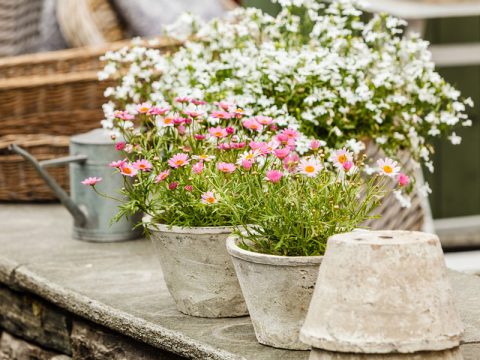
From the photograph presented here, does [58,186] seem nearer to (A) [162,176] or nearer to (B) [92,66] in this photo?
(B) [92,66]

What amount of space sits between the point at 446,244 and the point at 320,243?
2.76 metres

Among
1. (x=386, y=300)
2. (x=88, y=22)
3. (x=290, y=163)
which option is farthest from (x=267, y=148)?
(x=88, y=22)

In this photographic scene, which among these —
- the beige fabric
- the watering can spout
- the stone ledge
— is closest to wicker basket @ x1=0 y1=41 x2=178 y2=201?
the stone ledge

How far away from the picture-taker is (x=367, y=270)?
166 centimetres

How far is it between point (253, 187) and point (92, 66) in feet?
5.67

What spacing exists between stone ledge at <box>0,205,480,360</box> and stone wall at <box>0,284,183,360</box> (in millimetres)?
50

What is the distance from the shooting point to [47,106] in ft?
11.7

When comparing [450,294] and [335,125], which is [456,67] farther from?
[450,294]

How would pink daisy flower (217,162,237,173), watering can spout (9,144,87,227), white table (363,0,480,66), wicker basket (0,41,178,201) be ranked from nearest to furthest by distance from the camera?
pink daisy flower (217,162,237,173) → watering can spout (9,144,87,227) → wicker basket (0,41,178,201) → white table (363,0,480,66)

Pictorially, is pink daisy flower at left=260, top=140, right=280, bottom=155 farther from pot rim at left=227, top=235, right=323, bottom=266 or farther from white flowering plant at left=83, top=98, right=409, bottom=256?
pot rim at left=227, top=235, right=323, bottom=266

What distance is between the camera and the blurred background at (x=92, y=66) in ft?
11.6

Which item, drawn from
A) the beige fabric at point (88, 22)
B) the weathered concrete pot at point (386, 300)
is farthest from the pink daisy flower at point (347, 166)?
the beige fabric at point (88, 22)

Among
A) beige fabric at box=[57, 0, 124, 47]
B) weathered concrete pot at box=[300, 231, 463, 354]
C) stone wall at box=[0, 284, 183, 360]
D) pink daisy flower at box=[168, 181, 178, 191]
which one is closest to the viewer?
weathered concrete pot at box=[300, 231, 463, 354]

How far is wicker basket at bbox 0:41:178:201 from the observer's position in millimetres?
3494
